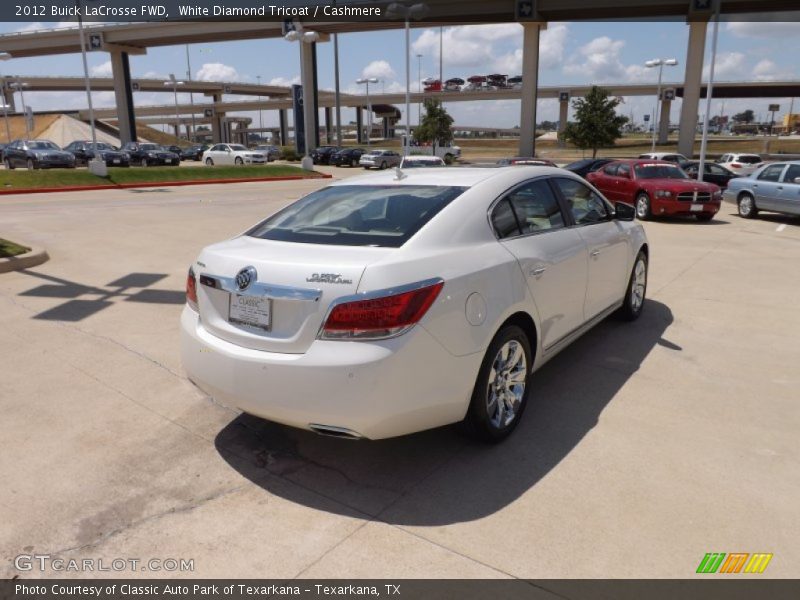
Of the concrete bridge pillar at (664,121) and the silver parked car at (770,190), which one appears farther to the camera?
the concrete bridge pillar at (664,121)

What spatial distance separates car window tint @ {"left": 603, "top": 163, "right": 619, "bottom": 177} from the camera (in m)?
17.3

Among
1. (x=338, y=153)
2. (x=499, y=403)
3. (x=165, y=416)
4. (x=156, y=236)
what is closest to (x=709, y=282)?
(x=499, y=403)

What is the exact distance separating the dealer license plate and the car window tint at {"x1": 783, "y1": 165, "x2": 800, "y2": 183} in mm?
16125

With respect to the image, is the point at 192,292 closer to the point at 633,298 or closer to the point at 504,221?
the point at 504,221

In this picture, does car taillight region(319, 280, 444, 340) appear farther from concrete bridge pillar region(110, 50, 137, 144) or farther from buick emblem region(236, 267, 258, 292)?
concrete bridge pillar region(110, 50, 137, 144)

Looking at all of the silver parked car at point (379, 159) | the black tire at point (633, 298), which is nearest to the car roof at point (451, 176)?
the black tire at point (633, 298)

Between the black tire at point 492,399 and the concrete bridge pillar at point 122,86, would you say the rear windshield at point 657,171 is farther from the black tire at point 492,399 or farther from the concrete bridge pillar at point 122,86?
the concrete bridge pillar at point 122,86

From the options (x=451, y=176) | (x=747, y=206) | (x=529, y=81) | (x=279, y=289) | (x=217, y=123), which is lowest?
(x=747, y=206)

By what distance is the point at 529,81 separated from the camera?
46219 millimetres

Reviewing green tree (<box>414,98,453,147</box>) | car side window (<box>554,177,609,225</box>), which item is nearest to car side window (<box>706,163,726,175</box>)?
car side window (<box>554,177,609,225</box>)

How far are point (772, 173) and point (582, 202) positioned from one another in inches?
538

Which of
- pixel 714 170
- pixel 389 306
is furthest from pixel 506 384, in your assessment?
pixel 714 170

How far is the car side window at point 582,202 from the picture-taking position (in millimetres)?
5055

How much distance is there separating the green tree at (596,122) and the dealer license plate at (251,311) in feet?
157
